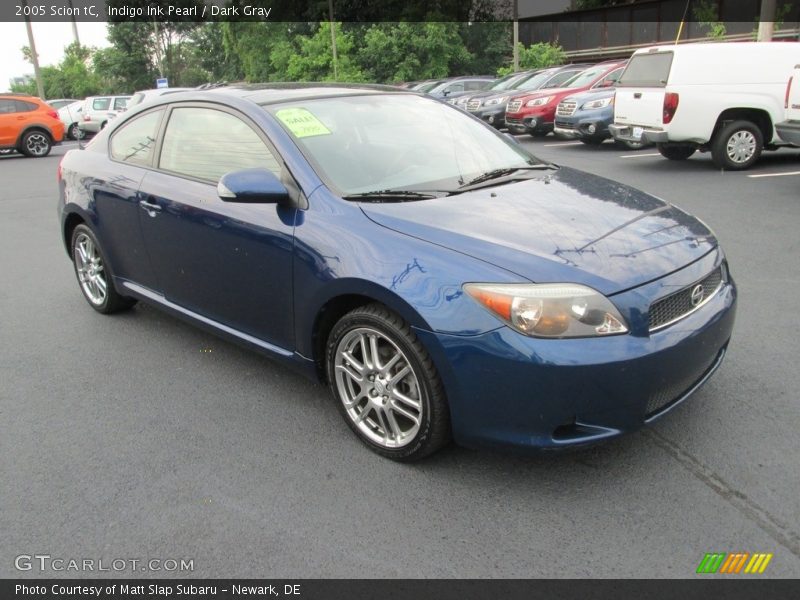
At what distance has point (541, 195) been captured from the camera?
3.41 metres

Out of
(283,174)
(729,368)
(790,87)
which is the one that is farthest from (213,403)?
(790,87)

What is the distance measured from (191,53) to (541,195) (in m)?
74.9

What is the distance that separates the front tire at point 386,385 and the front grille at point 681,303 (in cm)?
90

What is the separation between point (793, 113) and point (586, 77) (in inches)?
322

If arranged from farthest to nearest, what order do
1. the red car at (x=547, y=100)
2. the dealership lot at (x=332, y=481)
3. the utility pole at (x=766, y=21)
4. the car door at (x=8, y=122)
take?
the car door at (x=8, y=122)
the utility pole at (x=766, y=21)
the red car at (x=547, y=100)
the dealership lot at (x=332, y=481)

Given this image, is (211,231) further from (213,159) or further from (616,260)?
(616,260)

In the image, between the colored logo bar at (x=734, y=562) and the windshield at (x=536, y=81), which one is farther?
the windshield at (x=536, y=81)

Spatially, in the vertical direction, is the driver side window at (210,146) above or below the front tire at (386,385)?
above

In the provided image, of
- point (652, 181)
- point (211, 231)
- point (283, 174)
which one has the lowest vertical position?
point (652, 181)

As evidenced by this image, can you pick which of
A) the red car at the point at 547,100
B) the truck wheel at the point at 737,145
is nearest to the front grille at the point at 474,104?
the red car at the point at 547,100

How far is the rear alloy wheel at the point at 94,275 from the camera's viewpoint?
5012 millimetres

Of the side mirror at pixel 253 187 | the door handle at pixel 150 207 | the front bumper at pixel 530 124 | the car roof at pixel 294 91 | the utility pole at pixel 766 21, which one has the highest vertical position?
the utility pole at pixel 766 21

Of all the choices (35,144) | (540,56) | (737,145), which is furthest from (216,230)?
(540,56)
